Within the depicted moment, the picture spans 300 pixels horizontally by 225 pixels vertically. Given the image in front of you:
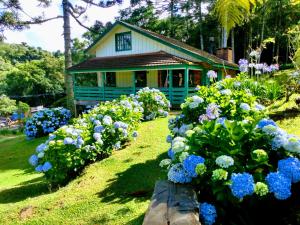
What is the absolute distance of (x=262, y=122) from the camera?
300cm

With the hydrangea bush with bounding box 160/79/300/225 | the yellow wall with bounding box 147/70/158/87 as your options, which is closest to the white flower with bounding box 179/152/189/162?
the hydrangea bush with bounding box 160/79/300/225

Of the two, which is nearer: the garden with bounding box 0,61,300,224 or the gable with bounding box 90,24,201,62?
the garden with bounding box 0,61,300,224

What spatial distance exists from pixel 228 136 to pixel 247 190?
60 centimetres

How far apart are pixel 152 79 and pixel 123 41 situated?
3471 millimetres

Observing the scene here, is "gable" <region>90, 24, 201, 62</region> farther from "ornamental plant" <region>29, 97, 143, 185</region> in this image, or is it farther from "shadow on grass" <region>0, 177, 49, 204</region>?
"shadow on grass" <region>0, 177, 49, 204</region>

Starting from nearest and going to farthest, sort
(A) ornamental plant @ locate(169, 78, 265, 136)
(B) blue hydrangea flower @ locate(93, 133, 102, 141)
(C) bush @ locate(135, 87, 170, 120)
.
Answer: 1. (A) ornamental plant @ locate(169, 78, 265, 136)
2. (B) blue hydrangea flower @ locate(93, 133, 102, 141)
3. (C) bush @ locate(135, 87, 170, 120)

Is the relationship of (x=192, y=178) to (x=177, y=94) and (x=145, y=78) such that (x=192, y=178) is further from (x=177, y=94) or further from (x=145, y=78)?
(x=145, y=78)

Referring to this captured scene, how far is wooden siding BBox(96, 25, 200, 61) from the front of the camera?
1906 centimetres

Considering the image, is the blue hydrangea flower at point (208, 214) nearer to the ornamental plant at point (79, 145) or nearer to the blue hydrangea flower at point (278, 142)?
the blue hydrangea flower at point (278, 142)

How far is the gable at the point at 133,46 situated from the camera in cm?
1905

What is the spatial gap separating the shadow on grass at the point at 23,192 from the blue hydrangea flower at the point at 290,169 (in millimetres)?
4949

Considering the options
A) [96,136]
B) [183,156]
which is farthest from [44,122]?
[183,156]

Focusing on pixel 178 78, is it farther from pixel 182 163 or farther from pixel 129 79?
pixel 182 163

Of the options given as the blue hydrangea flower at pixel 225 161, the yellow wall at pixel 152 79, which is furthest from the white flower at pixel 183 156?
the yellow wall at pixel 152 79
